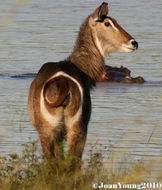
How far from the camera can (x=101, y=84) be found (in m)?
13.7

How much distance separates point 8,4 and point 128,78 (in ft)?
31.2

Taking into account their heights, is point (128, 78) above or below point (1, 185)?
below

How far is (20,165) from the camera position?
6.52 metres

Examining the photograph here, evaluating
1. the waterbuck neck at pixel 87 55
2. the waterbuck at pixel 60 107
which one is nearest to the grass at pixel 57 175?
the waterbuck at pixel 60 107

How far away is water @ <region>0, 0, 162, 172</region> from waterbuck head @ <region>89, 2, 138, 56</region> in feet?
1.65

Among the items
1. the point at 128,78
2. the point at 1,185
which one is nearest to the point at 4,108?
the point at 128,78

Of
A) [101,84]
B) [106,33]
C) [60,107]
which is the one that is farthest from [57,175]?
[101,84]

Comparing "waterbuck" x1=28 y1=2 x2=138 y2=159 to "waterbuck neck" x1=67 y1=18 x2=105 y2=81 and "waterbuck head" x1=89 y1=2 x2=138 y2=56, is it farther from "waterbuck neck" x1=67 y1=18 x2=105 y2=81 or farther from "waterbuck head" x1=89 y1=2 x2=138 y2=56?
"waterbuck head" x1=89 y1=2 x2=138 y2=56

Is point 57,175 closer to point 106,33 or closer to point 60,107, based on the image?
point 60,107

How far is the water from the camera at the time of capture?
30.0 ft

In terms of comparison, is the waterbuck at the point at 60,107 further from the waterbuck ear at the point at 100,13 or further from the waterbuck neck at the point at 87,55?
the waterbuck ear at the point at 100,13

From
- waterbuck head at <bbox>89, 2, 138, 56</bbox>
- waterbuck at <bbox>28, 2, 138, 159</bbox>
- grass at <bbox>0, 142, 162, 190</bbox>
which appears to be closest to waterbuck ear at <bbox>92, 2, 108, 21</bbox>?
waterbuck head at <bbox>89, 2, 138, 56</bbox>

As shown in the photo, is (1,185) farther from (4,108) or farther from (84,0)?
(84,0)

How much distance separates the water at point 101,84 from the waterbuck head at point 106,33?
0.50 m
